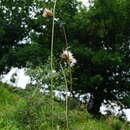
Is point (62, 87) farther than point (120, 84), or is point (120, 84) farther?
point (120, 84)

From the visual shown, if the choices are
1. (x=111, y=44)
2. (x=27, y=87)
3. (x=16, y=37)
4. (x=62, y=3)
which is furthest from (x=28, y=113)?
(x=16, y=37)

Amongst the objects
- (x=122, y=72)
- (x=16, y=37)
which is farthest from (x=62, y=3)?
(x=122, y=72)

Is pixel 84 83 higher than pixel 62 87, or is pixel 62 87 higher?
pixel 84 83

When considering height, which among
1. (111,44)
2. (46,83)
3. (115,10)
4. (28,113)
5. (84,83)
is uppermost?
(115,10)

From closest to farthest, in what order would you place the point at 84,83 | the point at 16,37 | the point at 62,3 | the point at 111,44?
the point at 84,83 → the point at 111,44 → the point at 62,3 → the point at 16,37

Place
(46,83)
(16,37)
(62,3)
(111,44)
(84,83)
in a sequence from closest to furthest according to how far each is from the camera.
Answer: (46,83), (84,83), (111,44), (62,3), (16,37)

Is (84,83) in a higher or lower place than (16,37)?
lower

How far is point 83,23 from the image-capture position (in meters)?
18.8

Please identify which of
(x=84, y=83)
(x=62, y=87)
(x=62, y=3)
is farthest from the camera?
(x=62, y=3)

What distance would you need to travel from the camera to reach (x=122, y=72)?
19391mm

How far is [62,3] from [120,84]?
542 centimetres

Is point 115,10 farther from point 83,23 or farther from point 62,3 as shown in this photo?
point 62,3

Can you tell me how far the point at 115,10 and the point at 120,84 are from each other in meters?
3.10

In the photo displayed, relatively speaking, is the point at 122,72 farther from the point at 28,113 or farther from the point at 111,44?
the point at 28,113
